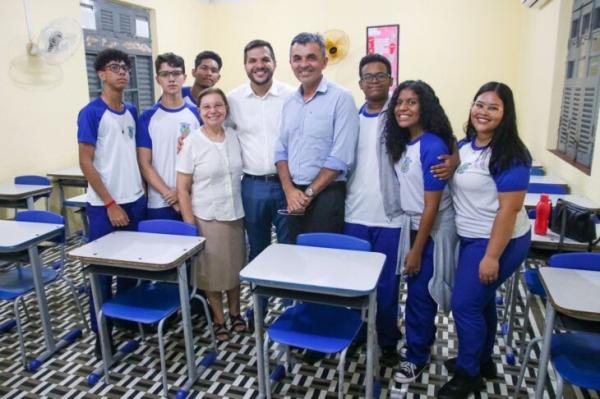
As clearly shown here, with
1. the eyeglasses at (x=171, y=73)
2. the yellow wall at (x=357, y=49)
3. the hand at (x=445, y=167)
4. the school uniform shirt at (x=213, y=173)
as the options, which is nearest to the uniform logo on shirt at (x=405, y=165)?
the hand at (x=445, y=167)

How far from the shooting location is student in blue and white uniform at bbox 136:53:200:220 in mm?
2586

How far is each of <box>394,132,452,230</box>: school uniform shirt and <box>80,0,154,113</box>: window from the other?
13.3 feet

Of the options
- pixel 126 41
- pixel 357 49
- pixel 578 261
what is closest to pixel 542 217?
pixel 578 261

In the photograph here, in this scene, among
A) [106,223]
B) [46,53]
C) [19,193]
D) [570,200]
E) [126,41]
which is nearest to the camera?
[106,223]

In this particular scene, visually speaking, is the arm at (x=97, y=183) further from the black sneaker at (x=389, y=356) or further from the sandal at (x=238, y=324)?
the black sneaker at (x=389, y=356)

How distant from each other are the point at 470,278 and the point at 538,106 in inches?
130

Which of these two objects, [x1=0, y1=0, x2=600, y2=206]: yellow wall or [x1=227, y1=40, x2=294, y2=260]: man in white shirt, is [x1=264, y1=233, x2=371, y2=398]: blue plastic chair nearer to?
[x1=227, y1=40, x2=294, y2=260]: man in white shirt

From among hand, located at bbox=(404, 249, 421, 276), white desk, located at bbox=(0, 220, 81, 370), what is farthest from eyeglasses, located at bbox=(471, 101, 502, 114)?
white desk, located at bbox=(0, 220, 81, 370)

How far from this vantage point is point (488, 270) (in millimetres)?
1853

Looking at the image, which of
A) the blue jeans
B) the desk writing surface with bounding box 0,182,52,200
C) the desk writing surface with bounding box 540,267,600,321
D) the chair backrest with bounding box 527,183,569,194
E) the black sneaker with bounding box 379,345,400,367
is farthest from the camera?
the desk writing surface with bounding box 0,182,52,200

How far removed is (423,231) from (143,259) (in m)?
1.29

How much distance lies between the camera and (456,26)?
5559 millimetres

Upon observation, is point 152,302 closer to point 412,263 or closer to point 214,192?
point 214,192

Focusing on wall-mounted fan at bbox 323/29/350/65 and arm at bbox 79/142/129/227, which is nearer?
arm at bbox 79/142/129/227
